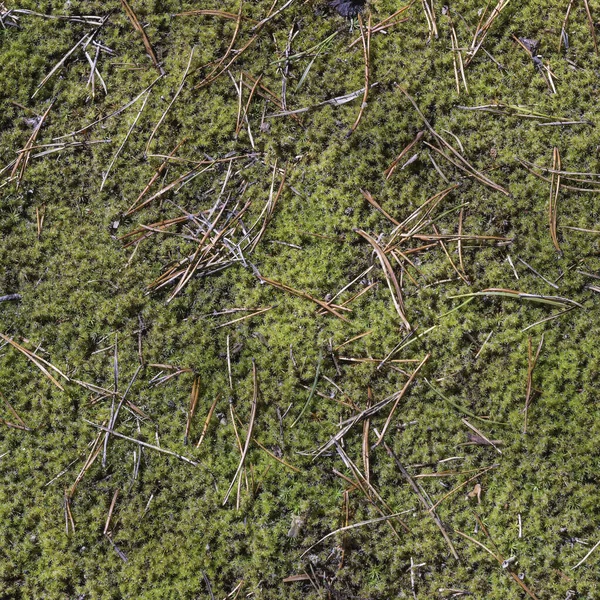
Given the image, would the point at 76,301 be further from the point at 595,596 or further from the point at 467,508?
the point at 595,596

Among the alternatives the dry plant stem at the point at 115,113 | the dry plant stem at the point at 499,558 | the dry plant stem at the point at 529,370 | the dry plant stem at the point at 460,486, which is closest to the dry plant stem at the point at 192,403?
the dry plant stem at the point at 460,486

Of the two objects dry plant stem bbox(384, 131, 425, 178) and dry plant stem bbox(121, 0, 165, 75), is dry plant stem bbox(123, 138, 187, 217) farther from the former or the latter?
dry plant stem bbox(384, 131, 425, 178)

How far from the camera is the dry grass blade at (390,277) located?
127 inches

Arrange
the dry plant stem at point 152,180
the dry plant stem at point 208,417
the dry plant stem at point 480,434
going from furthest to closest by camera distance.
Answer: the dry plant stem at point 152,180, the dry plant stem at point 208,417, the dry plant stem at point 480,434

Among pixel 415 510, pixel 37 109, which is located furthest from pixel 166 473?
pixel 37 109

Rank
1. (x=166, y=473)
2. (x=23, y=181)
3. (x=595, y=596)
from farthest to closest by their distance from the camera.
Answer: (x=23, y=181) < (x=166, y=473) < (x=595, y=596)

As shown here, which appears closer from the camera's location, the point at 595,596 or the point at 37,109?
the point at 595,596

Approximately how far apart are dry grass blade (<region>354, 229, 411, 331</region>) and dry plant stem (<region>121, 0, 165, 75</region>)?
172 cm

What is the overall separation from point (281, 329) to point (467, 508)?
1500 millimetres

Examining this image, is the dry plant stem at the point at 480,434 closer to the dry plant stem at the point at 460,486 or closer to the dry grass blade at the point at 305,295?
the dry plant stem at the point at 460,486

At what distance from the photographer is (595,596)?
119 inches

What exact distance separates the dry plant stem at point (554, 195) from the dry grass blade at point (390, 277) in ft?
3.25

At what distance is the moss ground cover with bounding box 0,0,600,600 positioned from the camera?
3.13 metres

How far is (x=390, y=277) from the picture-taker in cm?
326
